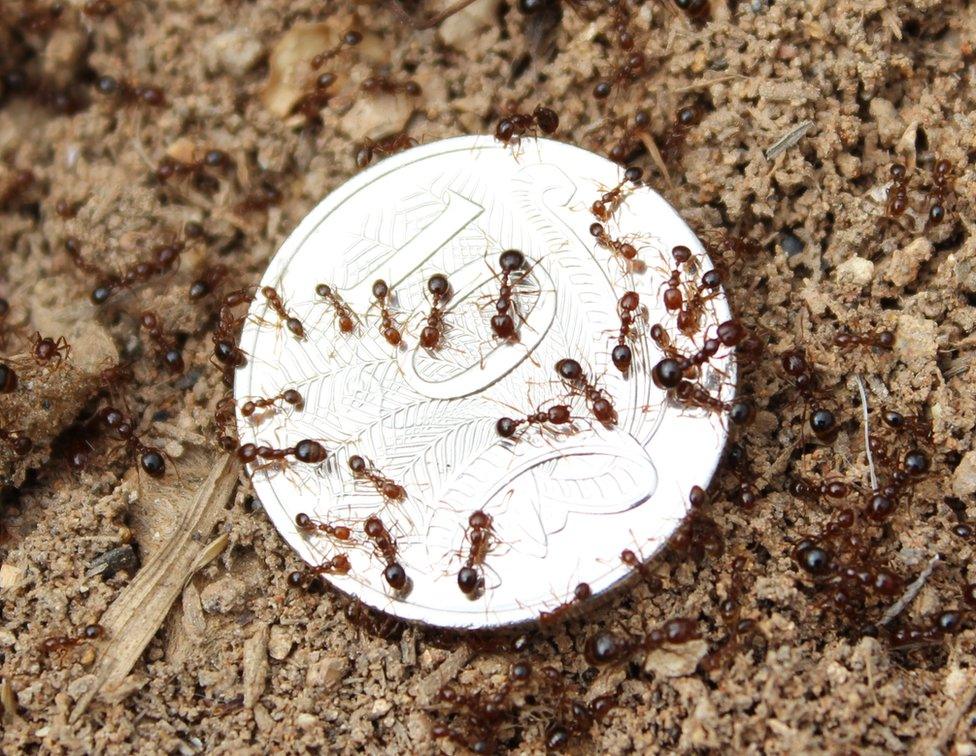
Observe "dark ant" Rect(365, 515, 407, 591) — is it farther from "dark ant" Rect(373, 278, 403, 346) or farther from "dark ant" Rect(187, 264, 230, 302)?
"dark ant" Rect(187, 264, 230, 302)

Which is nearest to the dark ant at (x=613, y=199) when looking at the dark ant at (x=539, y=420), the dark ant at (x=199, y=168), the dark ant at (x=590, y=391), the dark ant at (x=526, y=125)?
the dark ant at (x=526, y=125)

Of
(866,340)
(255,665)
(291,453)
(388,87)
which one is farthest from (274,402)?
(866,340)

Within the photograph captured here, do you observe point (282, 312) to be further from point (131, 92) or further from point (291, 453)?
point (131, 92)

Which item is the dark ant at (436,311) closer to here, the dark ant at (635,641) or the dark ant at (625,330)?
the dark ant at (625,330)

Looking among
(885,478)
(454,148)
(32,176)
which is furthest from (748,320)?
(32,176)

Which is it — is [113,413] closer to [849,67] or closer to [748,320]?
[748,320]
